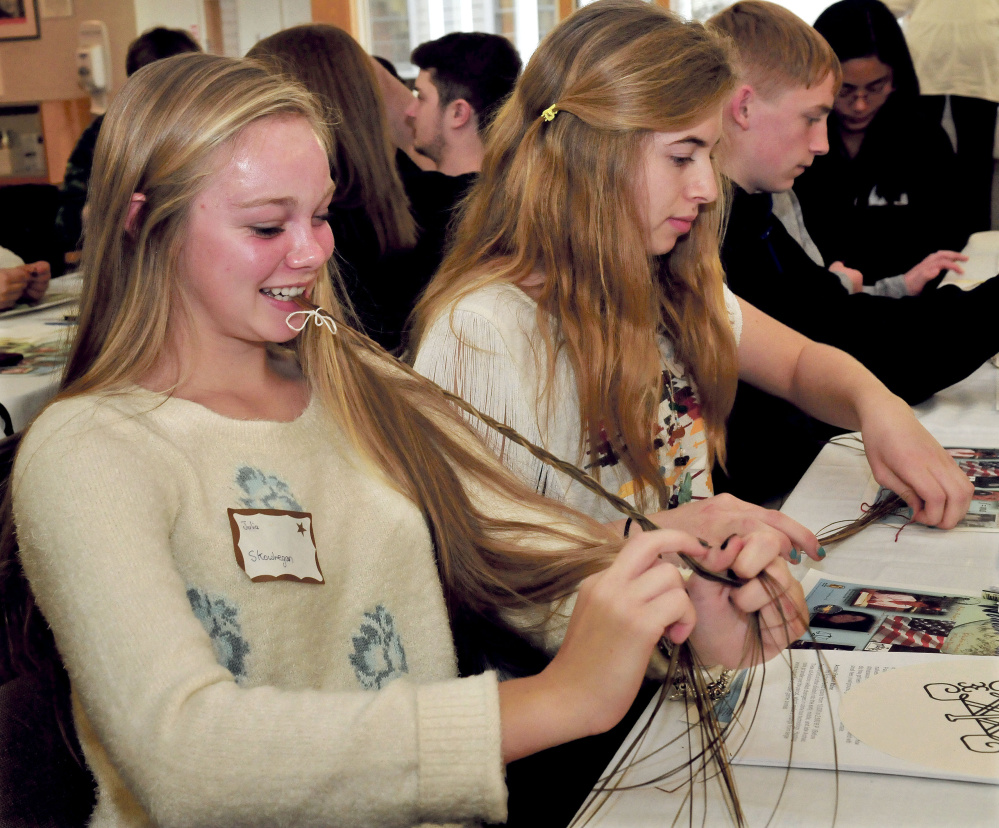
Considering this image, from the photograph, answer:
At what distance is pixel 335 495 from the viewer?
95 cm

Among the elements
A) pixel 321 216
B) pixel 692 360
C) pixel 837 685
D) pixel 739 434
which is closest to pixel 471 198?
pixel 692 360

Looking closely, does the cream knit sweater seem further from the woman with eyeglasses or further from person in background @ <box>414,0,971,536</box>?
the woman with eyeglasses

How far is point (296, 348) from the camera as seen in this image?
1062 mm

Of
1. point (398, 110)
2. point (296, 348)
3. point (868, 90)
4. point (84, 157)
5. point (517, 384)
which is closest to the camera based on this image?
point (296, 348)

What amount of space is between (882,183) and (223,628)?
9.25 ft

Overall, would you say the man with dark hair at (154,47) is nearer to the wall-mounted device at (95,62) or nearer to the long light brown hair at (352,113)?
the wall-mounted device at (95,62)

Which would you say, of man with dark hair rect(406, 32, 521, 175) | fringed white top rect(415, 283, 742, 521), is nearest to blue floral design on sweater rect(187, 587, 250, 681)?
fringed white top rect(415, 283, 742, 521)

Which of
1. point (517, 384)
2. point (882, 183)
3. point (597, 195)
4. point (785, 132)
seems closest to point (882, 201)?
point (882, 183)

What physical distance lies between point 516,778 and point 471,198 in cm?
81

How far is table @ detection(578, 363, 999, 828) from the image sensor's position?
634mm

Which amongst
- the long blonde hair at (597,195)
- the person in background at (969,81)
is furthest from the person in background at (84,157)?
the person in background at (969,81)

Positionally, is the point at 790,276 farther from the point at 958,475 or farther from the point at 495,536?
the point at 495,536

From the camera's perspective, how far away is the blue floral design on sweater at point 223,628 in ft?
2.65

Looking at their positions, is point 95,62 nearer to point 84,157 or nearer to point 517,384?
point 84,157
